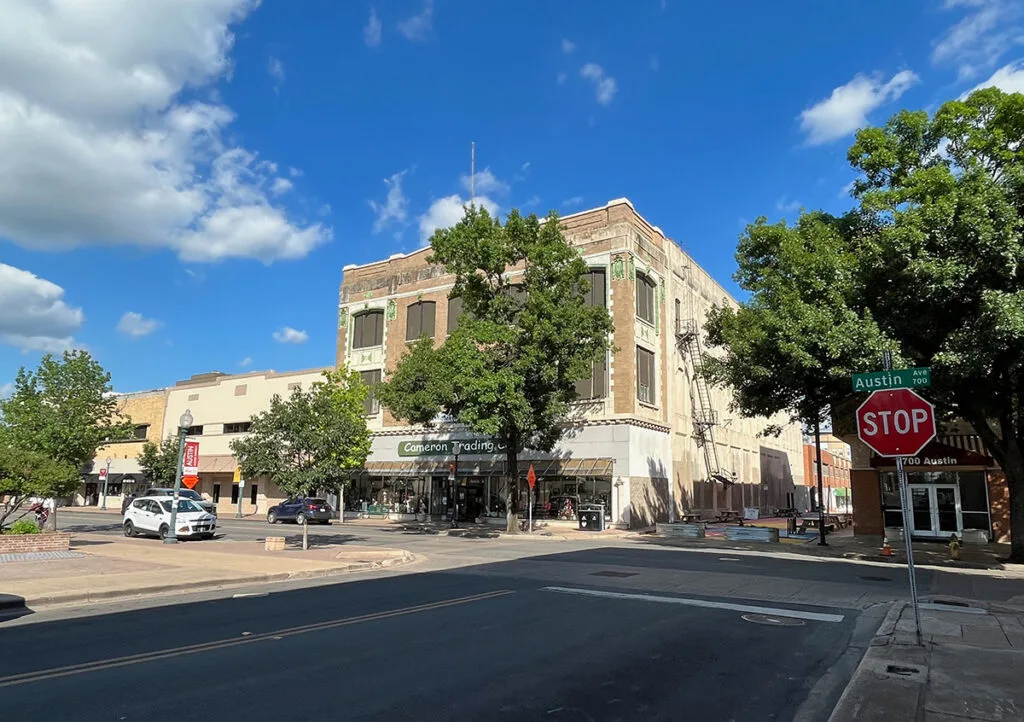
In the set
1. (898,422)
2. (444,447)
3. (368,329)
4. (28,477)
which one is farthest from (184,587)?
(368,329)

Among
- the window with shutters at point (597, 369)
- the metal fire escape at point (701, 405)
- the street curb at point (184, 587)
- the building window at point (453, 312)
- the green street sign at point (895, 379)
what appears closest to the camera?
the green street sign at point (895, 379)

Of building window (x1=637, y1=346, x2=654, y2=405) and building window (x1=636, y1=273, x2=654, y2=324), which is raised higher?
building window (x1=636, y1=273, x2=654, y2=324)

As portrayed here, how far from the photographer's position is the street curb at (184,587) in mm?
10727

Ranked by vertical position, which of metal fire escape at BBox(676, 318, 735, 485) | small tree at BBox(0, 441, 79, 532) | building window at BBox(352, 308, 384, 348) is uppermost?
building window at BBox(352, 308, 384, 348)

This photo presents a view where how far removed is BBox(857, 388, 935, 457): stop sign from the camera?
321 inches

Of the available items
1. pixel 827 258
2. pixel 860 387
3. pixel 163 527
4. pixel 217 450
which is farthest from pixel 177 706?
pixel 217 450

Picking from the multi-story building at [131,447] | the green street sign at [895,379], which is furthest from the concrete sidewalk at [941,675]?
the multi-story building at [131,447]

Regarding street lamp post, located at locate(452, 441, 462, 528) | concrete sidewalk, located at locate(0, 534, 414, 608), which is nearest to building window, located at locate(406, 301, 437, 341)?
street lamp post, located at locate(452, 441, 462, 528)

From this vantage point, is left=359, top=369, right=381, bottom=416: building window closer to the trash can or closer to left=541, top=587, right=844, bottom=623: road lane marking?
the trash can

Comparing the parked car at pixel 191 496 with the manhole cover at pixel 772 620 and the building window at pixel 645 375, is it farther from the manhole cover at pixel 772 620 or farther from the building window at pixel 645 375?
the manhole cover at pixel 772 620

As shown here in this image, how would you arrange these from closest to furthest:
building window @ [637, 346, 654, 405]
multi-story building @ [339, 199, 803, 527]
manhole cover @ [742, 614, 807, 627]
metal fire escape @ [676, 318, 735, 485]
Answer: manhole cover @ [742, 614, 807, 627] → multi-story building @ [339, 199, 803, 527] → building window @ [637, 346, 654, 405] → metal fire escape @ [676, 318, 735, 485]

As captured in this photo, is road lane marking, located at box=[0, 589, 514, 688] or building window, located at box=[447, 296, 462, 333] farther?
building window, located at box=[447, 296, 462, 333]

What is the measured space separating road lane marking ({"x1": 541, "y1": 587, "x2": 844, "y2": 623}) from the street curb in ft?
19.3

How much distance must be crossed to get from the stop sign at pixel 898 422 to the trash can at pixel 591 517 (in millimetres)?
23378
